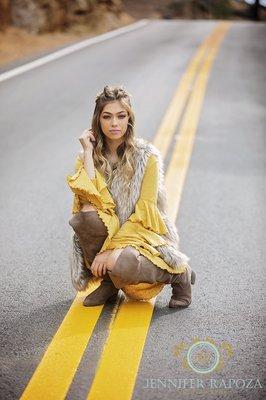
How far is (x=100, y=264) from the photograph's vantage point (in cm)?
359

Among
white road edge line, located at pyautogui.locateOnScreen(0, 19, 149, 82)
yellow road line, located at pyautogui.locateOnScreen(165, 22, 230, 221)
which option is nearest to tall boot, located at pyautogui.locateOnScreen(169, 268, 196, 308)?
yellow road line, located at pyautogui.locateOnScreen(165, 22, 230, 221)

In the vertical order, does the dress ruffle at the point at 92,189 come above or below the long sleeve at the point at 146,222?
above

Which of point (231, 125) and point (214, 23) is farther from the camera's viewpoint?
point (214, 23)

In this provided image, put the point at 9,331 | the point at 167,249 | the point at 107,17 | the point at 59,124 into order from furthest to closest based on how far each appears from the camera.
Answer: the point at 107,17
the point at 59,124
the point at 167,249
the point at 9,331

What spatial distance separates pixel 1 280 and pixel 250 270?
1.78 meters

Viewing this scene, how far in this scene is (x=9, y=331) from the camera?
3.47m

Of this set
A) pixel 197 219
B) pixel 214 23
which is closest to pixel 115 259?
pixel 197 219

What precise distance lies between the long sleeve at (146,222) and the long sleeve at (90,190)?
0.50ft

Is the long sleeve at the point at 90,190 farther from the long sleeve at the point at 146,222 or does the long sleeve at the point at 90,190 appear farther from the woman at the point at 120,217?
the long sleeve at the point at 146,222

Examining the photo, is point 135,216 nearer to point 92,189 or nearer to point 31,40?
point 92,189

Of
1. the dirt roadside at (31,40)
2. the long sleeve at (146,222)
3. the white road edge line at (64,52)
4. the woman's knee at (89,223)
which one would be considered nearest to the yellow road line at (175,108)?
the white road edge line at (64,52)

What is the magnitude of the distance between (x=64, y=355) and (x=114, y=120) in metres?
1.42

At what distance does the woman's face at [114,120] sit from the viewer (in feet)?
12.0

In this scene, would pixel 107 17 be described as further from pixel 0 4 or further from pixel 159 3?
pixel 159 3
